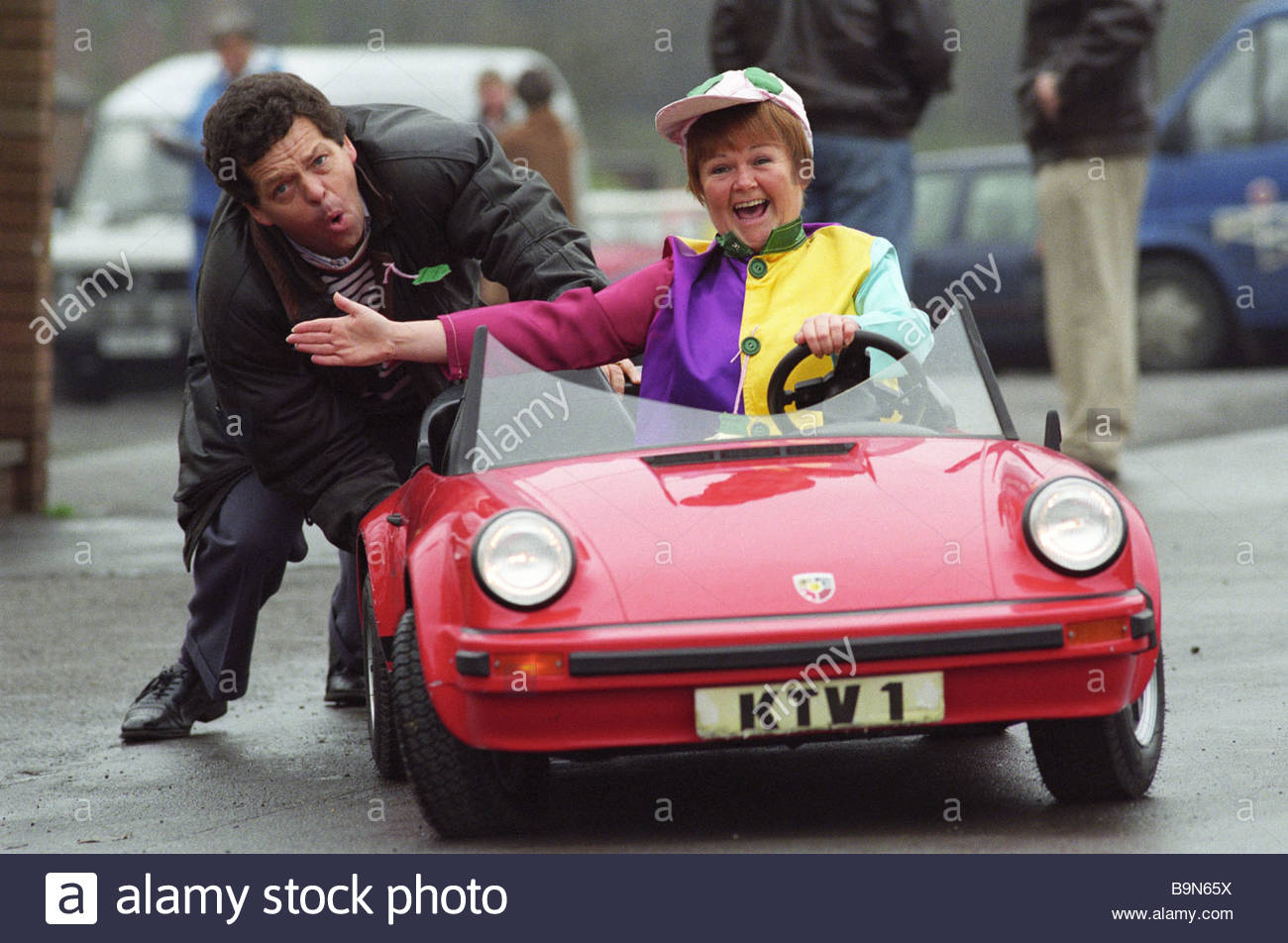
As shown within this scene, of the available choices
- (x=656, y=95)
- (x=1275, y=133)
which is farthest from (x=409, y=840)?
(x=656, y=95)

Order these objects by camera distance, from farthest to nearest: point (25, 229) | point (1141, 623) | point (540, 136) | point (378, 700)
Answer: point (540, 136) → point (25, 229) → point (378, 700) → point (1141, 623)

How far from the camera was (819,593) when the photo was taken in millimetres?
3906

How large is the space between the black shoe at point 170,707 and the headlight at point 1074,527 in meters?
2.56

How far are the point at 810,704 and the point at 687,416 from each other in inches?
35.0

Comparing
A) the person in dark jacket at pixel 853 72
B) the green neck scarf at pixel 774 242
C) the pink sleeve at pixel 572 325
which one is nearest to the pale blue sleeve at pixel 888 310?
the green neck scarf at pixel 774 242

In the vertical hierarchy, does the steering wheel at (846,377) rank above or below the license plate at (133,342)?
above

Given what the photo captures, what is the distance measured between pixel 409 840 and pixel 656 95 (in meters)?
55.9

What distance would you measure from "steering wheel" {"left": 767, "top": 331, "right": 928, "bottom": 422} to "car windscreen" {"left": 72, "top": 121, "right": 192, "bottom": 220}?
1373 cm

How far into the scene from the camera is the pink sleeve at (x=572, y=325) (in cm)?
478

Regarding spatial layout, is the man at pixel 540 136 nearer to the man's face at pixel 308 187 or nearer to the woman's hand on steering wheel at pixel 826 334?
the man's face at pixel 308 187

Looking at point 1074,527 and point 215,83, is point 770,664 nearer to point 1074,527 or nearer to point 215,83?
point 1074,527

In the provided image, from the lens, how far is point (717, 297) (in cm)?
479

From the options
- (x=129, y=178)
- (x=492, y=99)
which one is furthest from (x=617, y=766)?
(x=129, y=178)
